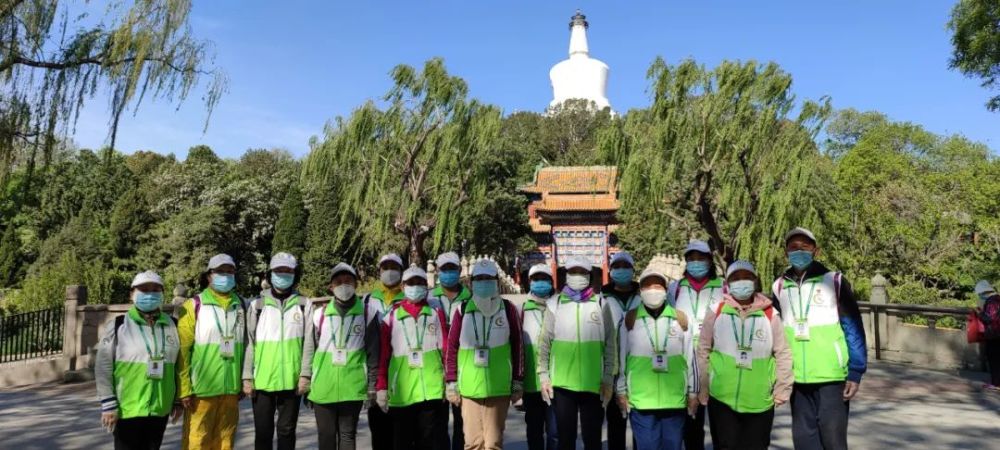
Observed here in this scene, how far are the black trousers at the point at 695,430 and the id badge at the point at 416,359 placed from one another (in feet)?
5.85

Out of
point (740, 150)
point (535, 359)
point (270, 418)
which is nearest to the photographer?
point (270, 418)

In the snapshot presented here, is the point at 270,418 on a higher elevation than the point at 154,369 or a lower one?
lower

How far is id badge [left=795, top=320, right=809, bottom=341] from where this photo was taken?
391 cm

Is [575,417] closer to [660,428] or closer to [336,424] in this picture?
[660,428]

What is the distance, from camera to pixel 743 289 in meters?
3.91

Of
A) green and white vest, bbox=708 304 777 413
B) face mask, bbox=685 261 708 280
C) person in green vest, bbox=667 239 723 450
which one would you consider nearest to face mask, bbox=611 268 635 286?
person in green vest, bbox=667 239 723 450

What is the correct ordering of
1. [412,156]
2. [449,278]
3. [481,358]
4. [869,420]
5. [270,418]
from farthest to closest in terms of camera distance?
[412,156] → [869,420] → [449,278] → [270,418] → [481,358]

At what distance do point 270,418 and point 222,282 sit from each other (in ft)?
3.13

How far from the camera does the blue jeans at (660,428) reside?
12.4ft

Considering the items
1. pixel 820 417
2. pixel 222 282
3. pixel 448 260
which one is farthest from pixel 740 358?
pixel 222 282

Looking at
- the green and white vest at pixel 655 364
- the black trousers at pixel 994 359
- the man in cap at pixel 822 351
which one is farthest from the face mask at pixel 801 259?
the black trousers at pixel 994 359

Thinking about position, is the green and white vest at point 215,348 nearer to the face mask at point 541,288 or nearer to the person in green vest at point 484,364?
the person in green vest at point 484,364

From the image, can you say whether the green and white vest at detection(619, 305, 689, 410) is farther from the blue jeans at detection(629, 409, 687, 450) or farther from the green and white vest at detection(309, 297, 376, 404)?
the green and white vest at detection(309, 297, 376, 404)

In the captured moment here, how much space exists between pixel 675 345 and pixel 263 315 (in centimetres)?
265
